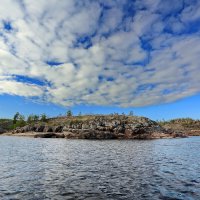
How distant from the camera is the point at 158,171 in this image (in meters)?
42.8

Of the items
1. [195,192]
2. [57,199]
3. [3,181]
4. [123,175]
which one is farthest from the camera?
[123,175]

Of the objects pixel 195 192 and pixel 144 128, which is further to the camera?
pixel 144 128

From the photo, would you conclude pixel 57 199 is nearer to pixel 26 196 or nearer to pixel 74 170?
pixel 26 196

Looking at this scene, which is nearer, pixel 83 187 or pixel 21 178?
pixel 83 187

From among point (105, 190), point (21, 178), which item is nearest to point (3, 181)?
point (21, 178)

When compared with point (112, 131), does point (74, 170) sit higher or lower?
lower

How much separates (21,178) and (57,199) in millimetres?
11296

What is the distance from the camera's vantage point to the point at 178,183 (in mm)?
34094

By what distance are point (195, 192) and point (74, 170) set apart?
19963mm

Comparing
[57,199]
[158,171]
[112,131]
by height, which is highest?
[112,131]

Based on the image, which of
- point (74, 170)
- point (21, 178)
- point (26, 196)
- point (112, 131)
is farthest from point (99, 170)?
point (112, 131)

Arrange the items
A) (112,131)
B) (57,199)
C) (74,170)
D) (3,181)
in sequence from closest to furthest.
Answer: (57,199) → (3,181) → (74,170) → (112,131)

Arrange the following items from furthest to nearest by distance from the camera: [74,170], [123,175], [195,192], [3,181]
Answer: [74,170] → [123,175] → [3,181] → [195,192]

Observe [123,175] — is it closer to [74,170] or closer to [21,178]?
[74,170]
